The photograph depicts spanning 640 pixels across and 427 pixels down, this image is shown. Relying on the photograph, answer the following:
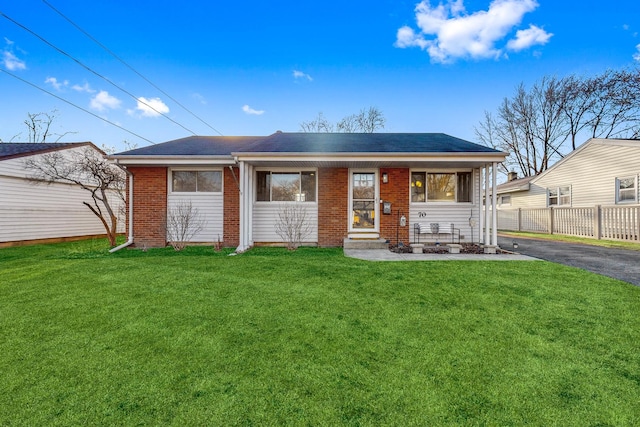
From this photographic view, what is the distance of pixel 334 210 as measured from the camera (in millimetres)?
9336

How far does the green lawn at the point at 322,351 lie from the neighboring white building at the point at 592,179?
11.0m

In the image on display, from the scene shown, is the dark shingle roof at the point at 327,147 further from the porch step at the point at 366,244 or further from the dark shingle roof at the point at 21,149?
the dark shingle roof at the point at 21,149

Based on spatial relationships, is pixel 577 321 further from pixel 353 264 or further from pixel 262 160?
pixel 262 160

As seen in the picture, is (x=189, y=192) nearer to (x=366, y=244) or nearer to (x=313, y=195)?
(x=313, y=195)

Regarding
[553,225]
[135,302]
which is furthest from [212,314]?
[553,225]

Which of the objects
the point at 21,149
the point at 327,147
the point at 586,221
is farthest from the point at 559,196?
the point at 21,149

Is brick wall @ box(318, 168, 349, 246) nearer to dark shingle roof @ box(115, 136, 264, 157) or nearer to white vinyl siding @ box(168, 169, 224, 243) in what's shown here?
dark shingle roof @ box(115, 136, 264, 157)

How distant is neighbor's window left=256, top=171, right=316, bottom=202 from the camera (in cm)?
948

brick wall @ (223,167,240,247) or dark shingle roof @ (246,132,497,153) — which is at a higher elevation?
dark shingle roof @ (246,132,497,153)

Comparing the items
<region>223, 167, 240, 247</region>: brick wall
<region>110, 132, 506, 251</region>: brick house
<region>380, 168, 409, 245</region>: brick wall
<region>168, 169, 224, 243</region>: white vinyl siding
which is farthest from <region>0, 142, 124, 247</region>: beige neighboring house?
<region>380, 168, 409, 245</region>: brick wall

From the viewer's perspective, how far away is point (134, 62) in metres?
14.6

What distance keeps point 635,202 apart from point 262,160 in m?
14.7

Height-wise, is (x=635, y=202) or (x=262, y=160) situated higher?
(x=262, y=160)

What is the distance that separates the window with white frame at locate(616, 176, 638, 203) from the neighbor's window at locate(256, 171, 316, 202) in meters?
13.1
